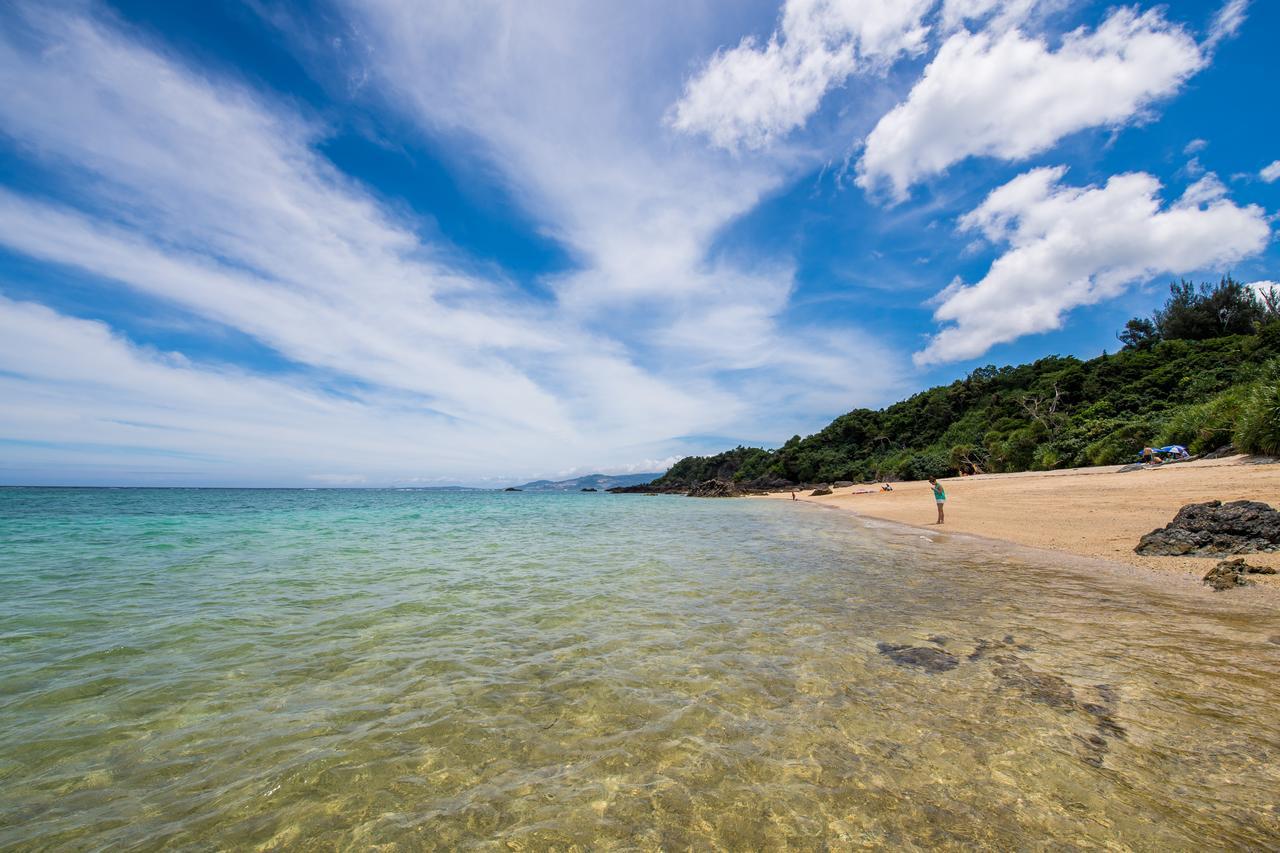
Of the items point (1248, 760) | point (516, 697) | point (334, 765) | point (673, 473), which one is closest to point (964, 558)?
point (1248, 760)

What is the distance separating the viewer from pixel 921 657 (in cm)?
544

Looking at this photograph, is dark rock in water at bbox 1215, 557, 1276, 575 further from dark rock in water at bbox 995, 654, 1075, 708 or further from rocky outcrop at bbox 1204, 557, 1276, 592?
dark rock in water at bbox 995, 654, 1075, 708

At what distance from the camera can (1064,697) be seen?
434 centimetres

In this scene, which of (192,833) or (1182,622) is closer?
(192,833)

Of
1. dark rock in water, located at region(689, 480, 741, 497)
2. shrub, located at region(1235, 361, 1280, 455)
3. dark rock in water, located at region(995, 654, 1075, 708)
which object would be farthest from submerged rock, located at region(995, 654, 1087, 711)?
dark rock in water, located at region(689, 480, 741, 497)

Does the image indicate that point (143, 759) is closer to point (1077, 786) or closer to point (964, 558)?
point (1077, 786)

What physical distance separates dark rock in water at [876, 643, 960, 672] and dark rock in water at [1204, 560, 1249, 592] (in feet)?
19.0

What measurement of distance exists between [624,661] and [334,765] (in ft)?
9.19

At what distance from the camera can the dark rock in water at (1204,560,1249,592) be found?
24.8 feet

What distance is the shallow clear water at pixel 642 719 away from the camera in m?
2.88

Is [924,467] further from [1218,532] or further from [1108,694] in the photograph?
[1108,694]

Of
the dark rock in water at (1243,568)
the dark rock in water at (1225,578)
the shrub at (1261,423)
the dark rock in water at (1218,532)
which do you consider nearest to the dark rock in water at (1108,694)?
the dark rock in water at (1225,578)

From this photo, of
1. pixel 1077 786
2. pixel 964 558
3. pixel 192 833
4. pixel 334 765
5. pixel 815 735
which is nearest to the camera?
pixel 192 833

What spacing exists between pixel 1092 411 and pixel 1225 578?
42.1 metres
